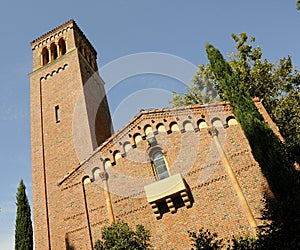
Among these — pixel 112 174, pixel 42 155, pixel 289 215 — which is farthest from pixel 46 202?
pixel 289 215

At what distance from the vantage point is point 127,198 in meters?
12.6

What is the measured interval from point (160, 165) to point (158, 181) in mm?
1390

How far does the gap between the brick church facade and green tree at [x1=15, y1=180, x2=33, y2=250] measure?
1.23 m

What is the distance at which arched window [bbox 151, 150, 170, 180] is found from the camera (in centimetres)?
1292

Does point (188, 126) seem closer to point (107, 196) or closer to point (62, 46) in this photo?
point (107, 196)

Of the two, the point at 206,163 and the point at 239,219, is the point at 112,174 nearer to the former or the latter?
the point at 206,163

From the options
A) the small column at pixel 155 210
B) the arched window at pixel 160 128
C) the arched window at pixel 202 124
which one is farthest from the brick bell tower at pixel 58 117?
the arched window at pixel 202 124

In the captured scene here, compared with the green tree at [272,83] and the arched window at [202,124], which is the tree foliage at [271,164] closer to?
the arched window at [202,124]

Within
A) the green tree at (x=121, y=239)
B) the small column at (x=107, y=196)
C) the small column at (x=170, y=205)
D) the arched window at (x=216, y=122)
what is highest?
the arched window at (x=216, y=122)

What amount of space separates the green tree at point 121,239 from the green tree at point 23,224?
5.59 meters

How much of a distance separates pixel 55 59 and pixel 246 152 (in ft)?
56.8

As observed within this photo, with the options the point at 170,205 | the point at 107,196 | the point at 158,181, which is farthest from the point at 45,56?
the point at 170,205

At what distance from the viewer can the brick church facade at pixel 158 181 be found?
11.2 metres

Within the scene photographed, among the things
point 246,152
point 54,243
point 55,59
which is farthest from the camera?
point 55,59
